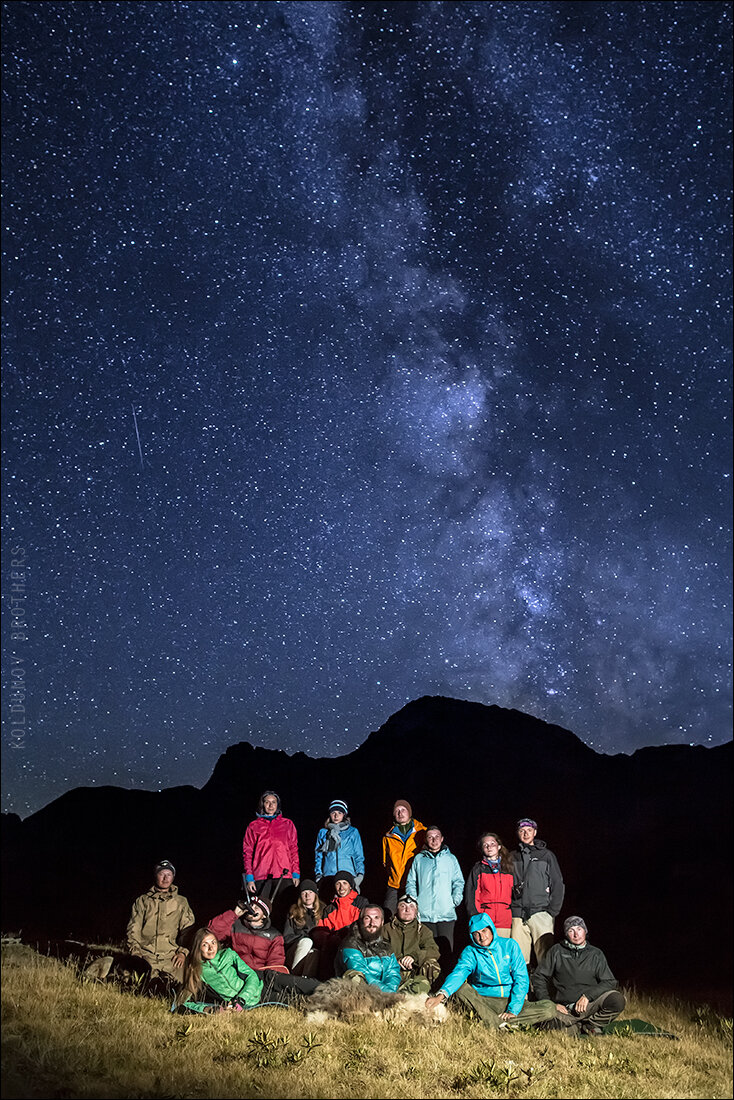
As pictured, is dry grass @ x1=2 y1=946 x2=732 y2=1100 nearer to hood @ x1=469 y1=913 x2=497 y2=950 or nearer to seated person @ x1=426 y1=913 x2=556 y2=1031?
seated person @ x1=426 y1=913 x2=556 y2=1031

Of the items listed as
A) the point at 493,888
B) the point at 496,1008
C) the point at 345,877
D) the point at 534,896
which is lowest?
the point at 496,1008

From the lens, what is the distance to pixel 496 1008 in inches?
334

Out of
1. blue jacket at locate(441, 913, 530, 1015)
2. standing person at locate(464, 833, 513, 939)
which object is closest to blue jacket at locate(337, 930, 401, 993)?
blue jacket at locate(441, 913, 530, 1015)

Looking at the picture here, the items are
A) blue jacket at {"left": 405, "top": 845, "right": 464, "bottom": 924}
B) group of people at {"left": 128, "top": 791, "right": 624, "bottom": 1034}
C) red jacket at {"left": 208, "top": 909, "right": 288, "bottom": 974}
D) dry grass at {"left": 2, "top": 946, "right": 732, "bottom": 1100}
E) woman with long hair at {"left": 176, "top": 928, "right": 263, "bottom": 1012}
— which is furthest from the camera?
blue jacket at {"left": 405, "top": 845, "right": 464, "bottom": 924}

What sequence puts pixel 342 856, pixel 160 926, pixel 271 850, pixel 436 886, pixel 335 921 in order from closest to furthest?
pixel 160 926
pixel 335 921
pixel 436 886
pixel 271 850
pixel 342 856

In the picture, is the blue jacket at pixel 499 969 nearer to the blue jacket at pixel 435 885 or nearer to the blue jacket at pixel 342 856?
the blue jacket at pixel 435 885

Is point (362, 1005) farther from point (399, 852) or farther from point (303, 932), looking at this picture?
point (399, 852)

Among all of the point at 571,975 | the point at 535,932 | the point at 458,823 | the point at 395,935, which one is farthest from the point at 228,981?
the point at 458,823

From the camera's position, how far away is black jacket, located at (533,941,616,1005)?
8.67 meters

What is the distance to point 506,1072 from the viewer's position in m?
7.33

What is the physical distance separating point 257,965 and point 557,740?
4338 cm

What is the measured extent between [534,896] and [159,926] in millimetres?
4195

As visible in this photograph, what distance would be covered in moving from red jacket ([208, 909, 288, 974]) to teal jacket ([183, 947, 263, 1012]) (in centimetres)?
56

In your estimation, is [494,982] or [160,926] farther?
[160,926]
